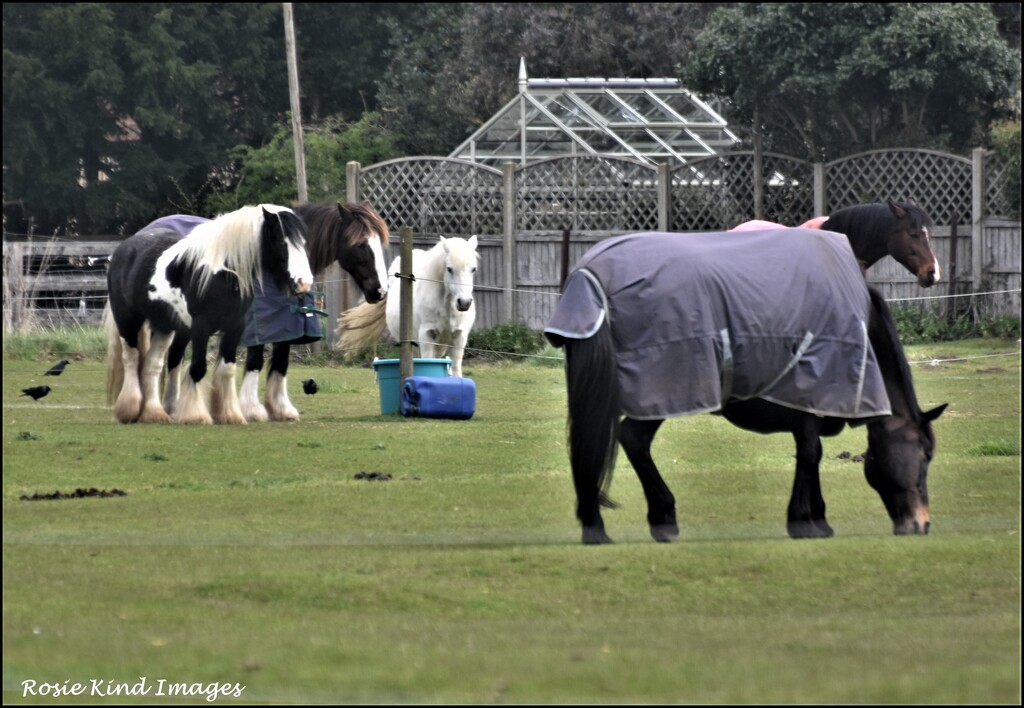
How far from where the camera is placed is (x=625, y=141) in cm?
2839

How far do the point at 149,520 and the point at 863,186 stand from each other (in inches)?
627

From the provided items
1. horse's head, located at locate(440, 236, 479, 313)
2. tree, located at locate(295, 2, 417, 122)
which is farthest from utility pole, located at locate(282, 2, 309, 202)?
tree, located at locate(295, 2, 417, 122)

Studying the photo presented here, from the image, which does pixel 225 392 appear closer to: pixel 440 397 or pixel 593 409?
pixel 440 397

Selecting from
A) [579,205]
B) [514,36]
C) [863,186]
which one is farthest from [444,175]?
[514,36]

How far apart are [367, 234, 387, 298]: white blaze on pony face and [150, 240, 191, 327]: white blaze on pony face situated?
160cm

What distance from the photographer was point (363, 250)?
44.4 ft

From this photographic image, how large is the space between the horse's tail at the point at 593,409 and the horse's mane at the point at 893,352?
59.4 inches

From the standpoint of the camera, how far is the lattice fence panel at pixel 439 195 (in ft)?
75.0

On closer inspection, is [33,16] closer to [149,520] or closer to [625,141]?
[625,141]

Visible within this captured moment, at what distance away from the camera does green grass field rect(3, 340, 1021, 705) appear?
192 inches

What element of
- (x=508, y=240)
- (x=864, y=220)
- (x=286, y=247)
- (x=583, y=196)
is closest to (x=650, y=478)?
(x=864, y=220)

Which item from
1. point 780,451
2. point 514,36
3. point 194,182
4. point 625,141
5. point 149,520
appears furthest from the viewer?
point 194,182

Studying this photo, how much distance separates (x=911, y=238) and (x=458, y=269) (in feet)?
14.4

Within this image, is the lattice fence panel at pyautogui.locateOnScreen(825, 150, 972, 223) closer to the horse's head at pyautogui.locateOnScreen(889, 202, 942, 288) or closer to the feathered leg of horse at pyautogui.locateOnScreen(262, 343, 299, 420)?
the horse's head at pyautogui.locateOnScreen(889, 202, 942, 288)
